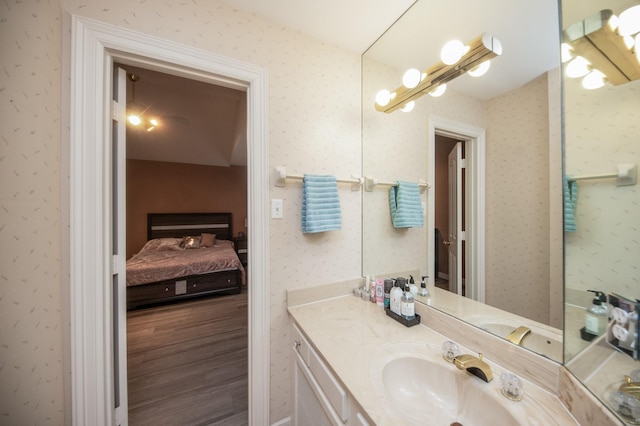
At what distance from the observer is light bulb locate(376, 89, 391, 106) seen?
4.37 ft

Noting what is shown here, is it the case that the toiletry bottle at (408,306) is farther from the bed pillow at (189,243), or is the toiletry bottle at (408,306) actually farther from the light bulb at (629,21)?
the bed pillow at (189,243)

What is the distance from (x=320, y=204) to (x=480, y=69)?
97 centimetres

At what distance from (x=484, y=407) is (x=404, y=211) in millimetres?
917

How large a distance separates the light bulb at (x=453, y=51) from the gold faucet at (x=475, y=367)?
120 centimetres

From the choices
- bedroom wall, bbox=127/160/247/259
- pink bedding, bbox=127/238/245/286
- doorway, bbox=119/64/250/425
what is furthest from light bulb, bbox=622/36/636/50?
bedroom wall, bbox=127/160/247/259

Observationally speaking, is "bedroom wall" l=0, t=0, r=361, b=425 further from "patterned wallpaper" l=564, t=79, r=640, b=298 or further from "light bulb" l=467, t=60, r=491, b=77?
"patterned wallpaper" l=564, t=79, r=640, b=298

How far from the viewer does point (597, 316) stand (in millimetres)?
596

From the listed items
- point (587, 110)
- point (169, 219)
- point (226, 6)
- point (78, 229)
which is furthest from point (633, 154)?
point (169, 219)

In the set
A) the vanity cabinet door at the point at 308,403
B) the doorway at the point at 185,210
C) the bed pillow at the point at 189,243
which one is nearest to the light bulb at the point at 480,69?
the vanity cabinet door at the point at 308,403

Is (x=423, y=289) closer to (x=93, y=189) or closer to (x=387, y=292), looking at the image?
Answer: (x=387, y=292)

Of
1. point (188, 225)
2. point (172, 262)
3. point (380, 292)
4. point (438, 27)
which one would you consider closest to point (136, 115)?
point (172, 262)

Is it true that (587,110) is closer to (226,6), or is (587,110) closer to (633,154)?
(633,154)

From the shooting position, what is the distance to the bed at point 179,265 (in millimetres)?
2861

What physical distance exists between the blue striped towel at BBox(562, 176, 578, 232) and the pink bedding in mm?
3626
